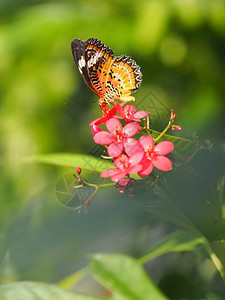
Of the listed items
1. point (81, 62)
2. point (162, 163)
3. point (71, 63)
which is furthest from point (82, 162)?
point (71, 63)

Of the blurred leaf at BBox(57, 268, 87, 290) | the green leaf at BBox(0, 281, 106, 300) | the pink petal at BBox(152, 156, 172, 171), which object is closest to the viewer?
the pink petal at BBox(152, 156, 172, 171)

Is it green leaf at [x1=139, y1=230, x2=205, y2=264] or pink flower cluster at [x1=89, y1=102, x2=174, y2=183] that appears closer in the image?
pink flower cluster at [x1=89, y1=102, x2=174, y2=183]

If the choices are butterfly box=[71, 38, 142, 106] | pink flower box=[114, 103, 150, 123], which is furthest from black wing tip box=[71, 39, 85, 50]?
pink flower box=[114, 103, 150, 123]

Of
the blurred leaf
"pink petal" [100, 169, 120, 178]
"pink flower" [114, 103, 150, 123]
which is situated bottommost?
the blurred leaf

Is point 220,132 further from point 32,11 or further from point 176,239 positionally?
point 32,11

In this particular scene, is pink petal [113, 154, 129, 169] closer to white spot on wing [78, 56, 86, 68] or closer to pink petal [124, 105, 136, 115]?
pink petal [124, 105, 136, 115]

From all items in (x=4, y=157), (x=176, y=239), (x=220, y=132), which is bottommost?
(x=4, y=157)

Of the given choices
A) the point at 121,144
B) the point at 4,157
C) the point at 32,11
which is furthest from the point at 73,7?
the point at 121,144
